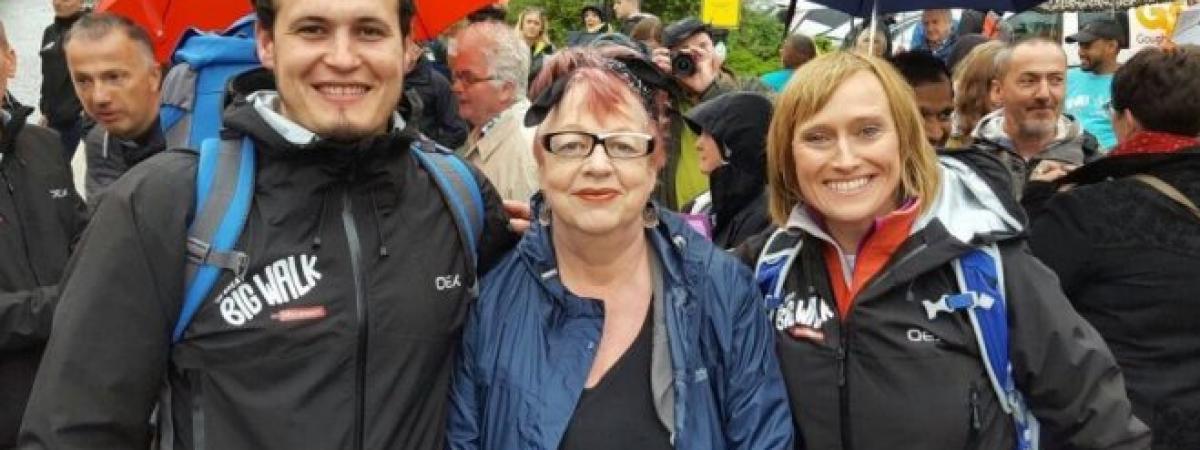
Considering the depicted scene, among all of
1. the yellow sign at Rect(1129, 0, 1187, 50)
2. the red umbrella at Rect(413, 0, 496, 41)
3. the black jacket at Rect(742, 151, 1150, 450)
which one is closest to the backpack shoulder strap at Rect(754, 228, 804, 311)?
the black jacket at Rect(742, 151, 1150, 450)

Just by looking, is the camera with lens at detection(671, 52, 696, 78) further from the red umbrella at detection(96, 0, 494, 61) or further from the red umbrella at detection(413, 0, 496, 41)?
the red umbrella at detection(96, 0, 494, 61)

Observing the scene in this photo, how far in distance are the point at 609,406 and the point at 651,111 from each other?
72cm

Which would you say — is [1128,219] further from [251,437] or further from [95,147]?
[95,147]

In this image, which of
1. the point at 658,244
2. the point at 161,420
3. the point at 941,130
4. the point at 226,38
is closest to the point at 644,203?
the point at 658,244

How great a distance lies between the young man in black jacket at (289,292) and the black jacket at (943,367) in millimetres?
946

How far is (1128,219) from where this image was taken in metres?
3.38

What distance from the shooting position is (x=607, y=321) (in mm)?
2559

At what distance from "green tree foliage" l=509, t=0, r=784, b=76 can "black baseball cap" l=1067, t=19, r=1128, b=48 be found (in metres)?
10.1

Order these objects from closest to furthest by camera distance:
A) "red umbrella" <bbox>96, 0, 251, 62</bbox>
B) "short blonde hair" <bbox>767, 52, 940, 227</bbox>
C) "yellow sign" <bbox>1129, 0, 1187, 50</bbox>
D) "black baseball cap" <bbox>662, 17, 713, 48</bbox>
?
"short blonde hair" <bbox>767, 52, 940, 227</bbox> → "red umbrella" <bbox>96, 0, 251, 62</bbox> → "black baseball cap" <bbox>662, 17, 713, 48</bbox> → "yellow sign" <bbox>1129, 0, 1187, 50</bbox>

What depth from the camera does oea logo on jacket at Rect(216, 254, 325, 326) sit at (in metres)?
2.24

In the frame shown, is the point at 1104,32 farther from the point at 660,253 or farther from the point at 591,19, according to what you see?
the point at 591,19

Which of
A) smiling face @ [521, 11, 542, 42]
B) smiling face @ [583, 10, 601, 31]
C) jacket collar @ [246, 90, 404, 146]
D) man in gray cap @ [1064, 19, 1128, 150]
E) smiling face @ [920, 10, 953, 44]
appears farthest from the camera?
smiling face @ [583, 10, 601, 31]

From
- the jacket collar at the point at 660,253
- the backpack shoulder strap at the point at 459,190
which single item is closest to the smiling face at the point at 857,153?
the jacket collar at the point at 660,253

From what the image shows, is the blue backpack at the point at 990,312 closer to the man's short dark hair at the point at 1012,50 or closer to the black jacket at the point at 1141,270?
the black jacket at the point at 1141,270
